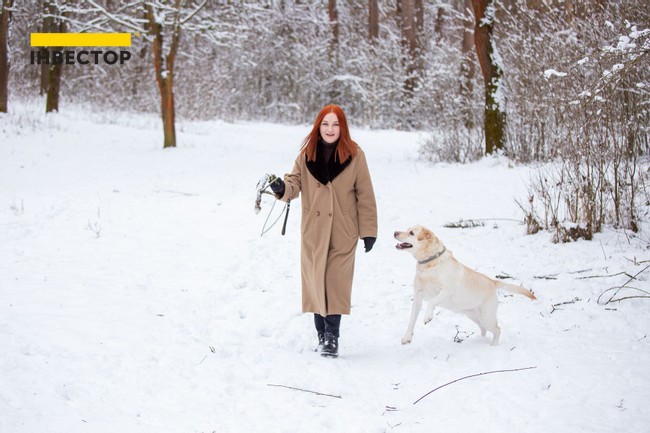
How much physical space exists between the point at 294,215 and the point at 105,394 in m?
5.81

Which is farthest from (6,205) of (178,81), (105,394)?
(178,81)

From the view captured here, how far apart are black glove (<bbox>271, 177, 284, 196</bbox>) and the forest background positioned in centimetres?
293

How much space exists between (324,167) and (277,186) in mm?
401

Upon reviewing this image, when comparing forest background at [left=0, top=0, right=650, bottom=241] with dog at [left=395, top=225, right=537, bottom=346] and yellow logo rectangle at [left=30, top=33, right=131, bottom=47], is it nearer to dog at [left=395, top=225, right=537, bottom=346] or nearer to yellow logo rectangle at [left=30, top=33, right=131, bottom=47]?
yellow logo rectangle at [left=30, top=33, right=131, bottom=47]

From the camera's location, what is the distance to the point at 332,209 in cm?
397

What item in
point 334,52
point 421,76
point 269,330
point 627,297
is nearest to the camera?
point 627,297

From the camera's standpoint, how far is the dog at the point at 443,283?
3.96 metres

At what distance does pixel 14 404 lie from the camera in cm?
284

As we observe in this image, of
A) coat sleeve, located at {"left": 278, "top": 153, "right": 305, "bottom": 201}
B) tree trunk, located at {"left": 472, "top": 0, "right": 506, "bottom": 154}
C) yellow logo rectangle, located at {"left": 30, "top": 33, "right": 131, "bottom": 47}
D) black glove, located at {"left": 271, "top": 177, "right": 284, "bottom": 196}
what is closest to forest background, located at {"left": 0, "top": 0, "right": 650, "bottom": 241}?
tree trunk, located at {"left": 472, "top": 0, "right": 506, "bottom": 154}

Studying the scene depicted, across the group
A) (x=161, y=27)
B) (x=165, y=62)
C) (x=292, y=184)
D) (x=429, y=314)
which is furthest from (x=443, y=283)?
(x=165, y=62)

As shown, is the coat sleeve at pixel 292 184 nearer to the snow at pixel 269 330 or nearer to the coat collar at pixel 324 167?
the coat collar at pixel 324 167

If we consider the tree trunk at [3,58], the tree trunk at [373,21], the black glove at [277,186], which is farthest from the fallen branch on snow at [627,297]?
the tree trunk at [373,21]

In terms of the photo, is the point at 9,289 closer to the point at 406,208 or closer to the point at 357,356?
the point at 357,356

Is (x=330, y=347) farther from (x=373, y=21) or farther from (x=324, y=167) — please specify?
(x=373, y=21)
